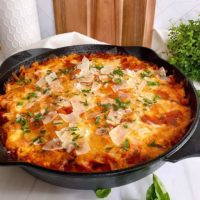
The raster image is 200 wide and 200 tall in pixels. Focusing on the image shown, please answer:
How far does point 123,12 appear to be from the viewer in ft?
5.99

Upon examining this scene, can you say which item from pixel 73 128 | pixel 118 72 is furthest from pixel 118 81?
pixel 73 128

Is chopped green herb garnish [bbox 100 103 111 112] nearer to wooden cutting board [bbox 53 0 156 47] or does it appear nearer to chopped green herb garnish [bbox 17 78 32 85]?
chopped green herb garnish [bbox 17 78 32 85]

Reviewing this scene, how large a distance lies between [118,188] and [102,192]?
0.30 feet

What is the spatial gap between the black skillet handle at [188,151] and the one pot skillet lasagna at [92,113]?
70 millimetres

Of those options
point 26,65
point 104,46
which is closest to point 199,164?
point 104,46

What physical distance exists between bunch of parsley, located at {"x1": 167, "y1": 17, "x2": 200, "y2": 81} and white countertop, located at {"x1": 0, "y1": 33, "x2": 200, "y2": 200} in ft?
1.87

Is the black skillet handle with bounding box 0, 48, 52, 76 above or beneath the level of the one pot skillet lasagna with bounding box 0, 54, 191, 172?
above

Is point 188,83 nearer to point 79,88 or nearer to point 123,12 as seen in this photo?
point 79,88

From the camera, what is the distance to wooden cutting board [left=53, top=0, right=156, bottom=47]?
1781 millimetres

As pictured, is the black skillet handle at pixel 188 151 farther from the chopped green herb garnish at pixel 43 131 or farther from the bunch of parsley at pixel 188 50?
the bunch of parsley at pixel 188 50

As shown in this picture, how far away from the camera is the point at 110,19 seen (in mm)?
1867

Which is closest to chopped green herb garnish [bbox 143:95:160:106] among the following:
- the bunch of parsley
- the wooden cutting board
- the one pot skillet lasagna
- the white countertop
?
the one pot skillet lasagna

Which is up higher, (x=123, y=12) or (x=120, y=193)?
(x=123, y=12)

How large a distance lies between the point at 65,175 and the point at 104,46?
0.75 metres
